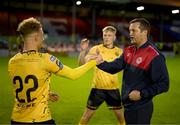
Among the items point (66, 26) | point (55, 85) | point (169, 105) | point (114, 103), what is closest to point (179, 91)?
point (169, 105)

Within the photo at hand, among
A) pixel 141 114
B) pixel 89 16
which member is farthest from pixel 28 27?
pixel 89 16

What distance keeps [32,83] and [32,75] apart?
0.30ft

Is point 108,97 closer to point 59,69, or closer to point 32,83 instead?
point 59,69

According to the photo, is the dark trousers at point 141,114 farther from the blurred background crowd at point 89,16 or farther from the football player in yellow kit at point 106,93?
the blurred background crowd at point 89,16

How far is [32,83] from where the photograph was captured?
470cm

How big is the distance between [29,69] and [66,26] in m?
50.9

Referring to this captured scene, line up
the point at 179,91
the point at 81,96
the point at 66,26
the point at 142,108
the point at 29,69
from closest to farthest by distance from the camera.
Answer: the point at 29,69
the point at 142,108
the point at 81,96
the point at 179,91
the point at 66,26

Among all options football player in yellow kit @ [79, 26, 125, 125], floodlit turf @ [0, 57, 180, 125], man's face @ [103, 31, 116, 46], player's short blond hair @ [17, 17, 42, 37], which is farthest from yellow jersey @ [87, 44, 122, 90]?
player's short blond hair @ [17, 17, 42, 37]

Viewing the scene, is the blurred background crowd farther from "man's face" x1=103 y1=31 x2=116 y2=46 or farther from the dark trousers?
the dark trousers

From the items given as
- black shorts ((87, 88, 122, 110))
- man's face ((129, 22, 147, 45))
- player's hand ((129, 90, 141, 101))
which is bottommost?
black shorts ((87, 88, 122, 110))

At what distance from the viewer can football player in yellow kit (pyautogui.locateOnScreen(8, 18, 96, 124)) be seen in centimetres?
468

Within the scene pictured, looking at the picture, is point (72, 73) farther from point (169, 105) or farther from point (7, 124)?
point (169, 105)

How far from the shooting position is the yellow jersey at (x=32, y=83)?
185 inches

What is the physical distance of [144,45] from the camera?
18.4ft
